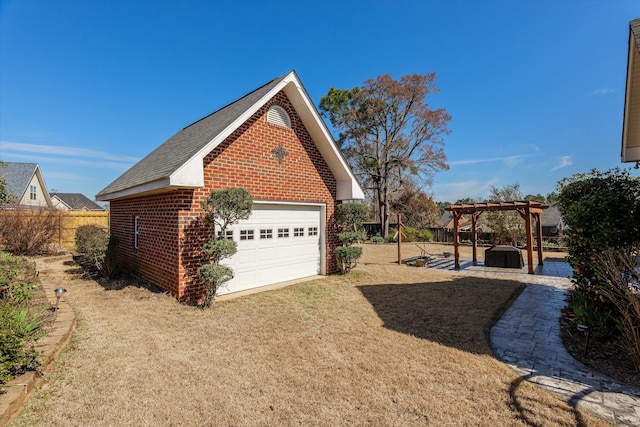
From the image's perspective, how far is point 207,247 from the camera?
6.62 metres

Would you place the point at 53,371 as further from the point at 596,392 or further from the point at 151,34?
the point at 151,34

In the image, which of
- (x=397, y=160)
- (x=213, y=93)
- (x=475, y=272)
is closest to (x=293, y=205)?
(x=475, y=272)

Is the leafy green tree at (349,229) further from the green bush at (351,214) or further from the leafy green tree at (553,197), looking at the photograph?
the leafy green tree at (553,197)

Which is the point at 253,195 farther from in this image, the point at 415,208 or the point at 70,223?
the point at 415,208

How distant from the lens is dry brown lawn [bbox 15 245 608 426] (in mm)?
3045

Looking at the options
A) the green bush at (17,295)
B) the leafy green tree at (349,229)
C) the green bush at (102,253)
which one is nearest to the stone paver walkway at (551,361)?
the leafy green tree at (349,229)

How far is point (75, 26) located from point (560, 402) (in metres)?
14.5

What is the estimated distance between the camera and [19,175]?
85.6ft

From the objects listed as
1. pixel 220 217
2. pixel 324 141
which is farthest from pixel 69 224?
pixel 324 141

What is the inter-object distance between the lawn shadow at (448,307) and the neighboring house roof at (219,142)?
12.3ft

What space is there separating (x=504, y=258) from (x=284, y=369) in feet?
41.6

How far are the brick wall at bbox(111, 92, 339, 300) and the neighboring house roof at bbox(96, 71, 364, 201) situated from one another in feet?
1.07

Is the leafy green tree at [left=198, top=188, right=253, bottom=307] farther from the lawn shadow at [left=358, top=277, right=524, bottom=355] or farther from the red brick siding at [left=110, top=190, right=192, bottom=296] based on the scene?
the lawn shadow at [left=358, top=277, right=524, bottom=355]

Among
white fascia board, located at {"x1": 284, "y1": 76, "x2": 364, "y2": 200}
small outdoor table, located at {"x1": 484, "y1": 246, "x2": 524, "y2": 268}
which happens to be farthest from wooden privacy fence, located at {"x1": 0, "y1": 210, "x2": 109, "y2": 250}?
small outdoor table, located at {"x1": 484, "y1": 246, "x2": 524, "y2": 268}
